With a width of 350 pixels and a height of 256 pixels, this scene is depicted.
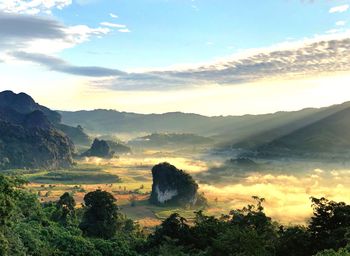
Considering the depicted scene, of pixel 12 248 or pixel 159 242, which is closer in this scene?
pixel 12 248

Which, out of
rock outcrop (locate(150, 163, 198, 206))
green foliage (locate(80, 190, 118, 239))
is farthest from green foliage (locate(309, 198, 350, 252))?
rock outcrop (locate(150, 163, 198, 206))

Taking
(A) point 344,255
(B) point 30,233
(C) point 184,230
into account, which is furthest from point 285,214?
(A) point 344,255

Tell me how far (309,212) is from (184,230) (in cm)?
10572

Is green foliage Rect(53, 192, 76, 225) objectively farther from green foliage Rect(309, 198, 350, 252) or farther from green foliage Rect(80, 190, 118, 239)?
green foliage Rect(309, 198, 350, 252)

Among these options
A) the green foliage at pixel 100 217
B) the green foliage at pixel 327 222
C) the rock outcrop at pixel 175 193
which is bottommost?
the rock outcrop at pixel 175 193

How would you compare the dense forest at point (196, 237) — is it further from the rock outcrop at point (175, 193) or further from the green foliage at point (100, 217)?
the rock outcrop at point (175, 193)

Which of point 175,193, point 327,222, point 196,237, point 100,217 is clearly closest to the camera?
point 327,222

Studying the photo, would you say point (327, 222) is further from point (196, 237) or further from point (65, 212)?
point (65, 212)

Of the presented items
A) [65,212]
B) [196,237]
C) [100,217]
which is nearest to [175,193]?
[65,212]

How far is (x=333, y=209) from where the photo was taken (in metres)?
51.4

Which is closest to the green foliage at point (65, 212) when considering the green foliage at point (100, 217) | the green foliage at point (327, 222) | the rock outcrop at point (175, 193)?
the green foliage at point (100, 217)

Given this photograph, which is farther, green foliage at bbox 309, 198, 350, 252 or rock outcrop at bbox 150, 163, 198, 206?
rock outcrop at bbox 150, 163, 198, 206

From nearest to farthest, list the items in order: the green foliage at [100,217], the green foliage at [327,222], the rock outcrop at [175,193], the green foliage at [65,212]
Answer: the green foliage at [327,222] < the green foliage at [100,217] < the green foliage at [65,212] < the rock outcrop at [175,193]

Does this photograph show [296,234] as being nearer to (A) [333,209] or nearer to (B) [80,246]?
(A) [333,209]
